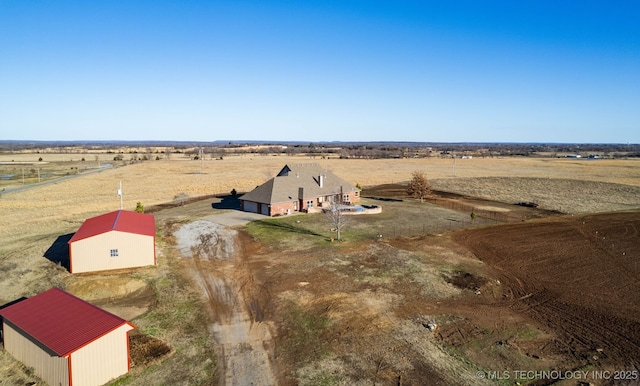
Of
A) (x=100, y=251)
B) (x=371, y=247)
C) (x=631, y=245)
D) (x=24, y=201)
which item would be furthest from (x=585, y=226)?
(x=24, y=201)

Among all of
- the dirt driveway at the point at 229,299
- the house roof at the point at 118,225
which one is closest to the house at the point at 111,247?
the house roof at the point at 118,225

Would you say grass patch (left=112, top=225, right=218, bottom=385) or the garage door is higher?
the garage door

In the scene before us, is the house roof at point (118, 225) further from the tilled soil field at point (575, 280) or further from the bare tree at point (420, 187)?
the bare tree at point (420, 187)

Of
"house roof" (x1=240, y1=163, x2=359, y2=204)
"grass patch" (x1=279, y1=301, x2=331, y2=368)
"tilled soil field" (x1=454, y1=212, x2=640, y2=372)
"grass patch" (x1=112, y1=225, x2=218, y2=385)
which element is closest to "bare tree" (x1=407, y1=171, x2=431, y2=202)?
"house roof" (x1=240, y1=163, x2=359, y2=204)

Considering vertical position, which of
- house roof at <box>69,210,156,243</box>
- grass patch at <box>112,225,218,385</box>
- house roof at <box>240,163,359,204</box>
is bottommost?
grass patch at <box>112,225,218,385</box>

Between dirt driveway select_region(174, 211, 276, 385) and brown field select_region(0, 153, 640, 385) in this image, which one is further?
brown field select_region(0, 153, 640, 385)

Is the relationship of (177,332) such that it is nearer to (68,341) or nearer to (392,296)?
(68,341)

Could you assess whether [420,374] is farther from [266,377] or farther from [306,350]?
[266,377]

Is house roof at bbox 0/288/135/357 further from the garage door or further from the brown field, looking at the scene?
the garage door
